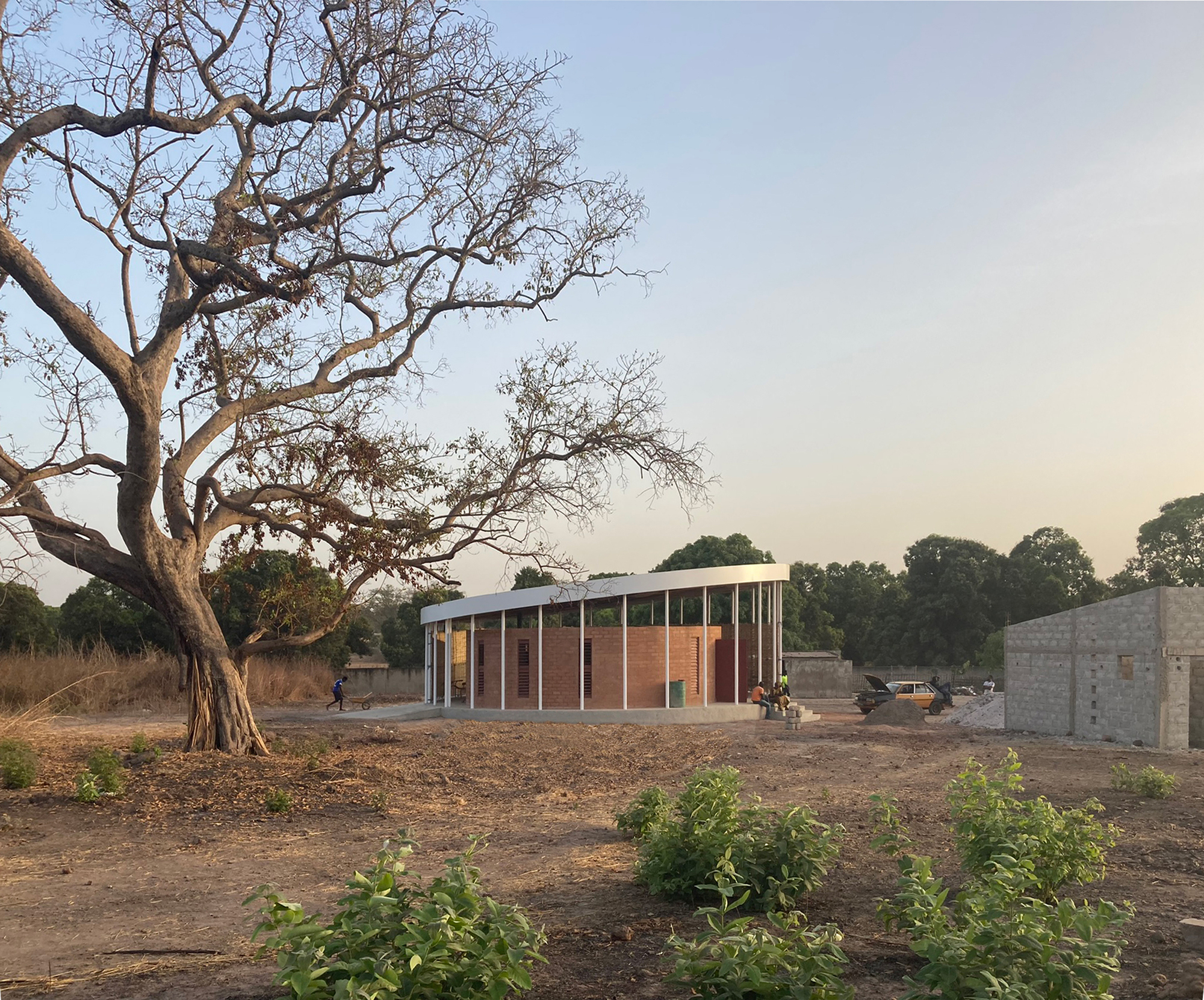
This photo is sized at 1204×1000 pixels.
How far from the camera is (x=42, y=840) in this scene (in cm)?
958

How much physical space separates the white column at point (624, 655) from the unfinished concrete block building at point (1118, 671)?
10.0 meters

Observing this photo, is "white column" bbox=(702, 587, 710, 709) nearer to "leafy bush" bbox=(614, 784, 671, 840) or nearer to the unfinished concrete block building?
the unfinished concrete block building

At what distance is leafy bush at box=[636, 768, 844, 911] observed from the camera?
6.32m

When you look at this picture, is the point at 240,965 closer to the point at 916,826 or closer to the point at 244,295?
the point at 916,826

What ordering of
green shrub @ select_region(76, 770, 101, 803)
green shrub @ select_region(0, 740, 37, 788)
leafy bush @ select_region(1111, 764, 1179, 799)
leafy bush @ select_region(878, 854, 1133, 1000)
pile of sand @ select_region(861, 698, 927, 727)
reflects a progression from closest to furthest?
leafy bush @ select_region(878, 854, 1133, 1000)
green shrub @ select_region(76, 770, 101, 803)
green shrub @ select_region(0, 740, 37, 788)
leafy bush @ select_region(1111, 764, 1179, 799)
pile of sand @ select_region(861, 698, 927, 727)

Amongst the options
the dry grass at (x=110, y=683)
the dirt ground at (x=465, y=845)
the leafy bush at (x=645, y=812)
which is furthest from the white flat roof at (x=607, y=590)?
the leafy bush at (x=645, y=812)

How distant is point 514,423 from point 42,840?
28.4ft

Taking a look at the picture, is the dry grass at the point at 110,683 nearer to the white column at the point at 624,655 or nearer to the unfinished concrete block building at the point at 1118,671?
the white column at the point at 624,655

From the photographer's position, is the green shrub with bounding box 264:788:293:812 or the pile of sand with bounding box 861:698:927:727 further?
the pile of sand with bounding box 861:698:927:727

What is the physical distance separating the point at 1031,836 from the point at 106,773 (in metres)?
10.4

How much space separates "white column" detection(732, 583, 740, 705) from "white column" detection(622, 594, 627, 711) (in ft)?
12.3

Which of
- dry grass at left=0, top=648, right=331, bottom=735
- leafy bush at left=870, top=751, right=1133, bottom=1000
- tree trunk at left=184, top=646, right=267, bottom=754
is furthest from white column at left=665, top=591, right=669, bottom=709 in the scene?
leafy bush at left=870, top=751, right=1133, bottom=1000

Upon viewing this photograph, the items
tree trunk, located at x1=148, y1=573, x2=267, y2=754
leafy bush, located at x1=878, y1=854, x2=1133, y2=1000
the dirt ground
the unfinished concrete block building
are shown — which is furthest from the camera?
the unfinished concrete block building

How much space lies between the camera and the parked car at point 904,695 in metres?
32.8
